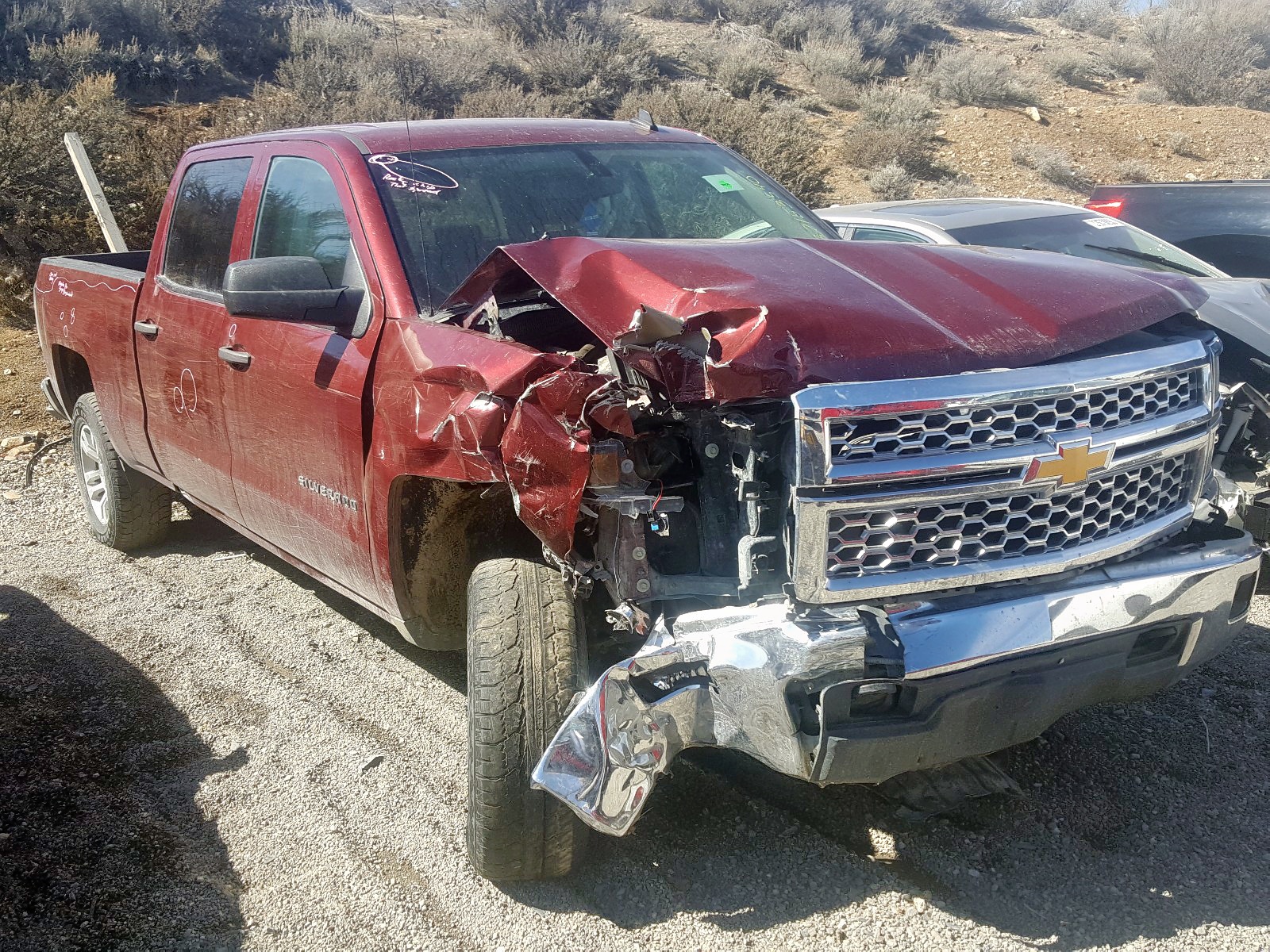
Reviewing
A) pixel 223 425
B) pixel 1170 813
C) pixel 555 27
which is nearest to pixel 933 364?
pixel 1170 813

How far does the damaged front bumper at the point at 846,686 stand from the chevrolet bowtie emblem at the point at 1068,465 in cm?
26

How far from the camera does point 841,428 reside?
2.26 metres

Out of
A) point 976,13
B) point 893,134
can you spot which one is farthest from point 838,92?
point 976,13

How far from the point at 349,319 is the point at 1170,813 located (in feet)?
9.01

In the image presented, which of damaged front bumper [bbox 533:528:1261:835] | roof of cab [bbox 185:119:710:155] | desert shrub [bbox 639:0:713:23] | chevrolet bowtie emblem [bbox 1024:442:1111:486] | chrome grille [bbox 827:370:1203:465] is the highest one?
roof of cab [bbox 185:119:710:155]

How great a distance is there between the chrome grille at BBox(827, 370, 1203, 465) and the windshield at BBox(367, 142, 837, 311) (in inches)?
56.3

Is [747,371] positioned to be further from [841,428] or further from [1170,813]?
[1170,813]

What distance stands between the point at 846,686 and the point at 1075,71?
22.3 m

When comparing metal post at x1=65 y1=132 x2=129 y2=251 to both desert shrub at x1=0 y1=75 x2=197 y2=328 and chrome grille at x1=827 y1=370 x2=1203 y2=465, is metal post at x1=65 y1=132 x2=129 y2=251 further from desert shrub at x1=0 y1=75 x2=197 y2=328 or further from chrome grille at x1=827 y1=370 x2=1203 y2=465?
chrome grille at x1=827 y1=370 x2=1203 y2=465

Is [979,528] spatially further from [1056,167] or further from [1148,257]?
[1056,167]

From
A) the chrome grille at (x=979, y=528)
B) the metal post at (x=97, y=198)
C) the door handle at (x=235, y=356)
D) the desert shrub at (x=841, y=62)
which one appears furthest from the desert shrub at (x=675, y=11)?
the chrome grille at (x=979, y=528)

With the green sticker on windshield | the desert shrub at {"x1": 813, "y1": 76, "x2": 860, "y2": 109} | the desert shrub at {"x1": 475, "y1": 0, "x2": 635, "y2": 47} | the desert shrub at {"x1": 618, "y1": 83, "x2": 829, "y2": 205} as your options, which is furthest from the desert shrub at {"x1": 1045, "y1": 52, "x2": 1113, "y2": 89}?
the green sticker on windshield

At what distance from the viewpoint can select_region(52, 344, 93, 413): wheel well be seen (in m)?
5.81

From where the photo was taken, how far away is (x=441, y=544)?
10.6ft
